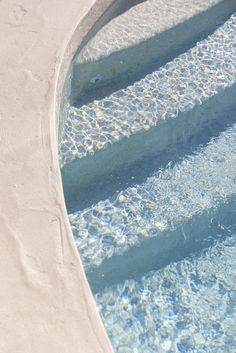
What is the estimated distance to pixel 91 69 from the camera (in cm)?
372

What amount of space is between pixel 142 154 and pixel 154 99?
345mm

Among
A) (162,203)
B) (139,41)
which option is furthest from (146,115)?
(139,41)

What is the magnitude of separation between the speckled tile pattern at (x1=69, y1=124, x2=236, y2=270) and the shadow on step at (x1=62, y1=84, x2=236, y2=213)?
0.17 feet

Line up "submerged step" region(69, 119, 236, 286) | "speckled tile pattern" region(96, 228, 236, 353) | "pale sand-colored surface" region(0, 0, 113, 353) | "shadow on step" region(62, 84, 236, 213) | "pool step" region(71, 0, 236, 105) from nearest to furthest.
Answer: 1. "pale sand-colored surface" region(0, 0, 113, 353)
2. "speckled tile pattern" region(96, 228, 236, 353)
3. "submerged step" region(69, 119, 236, 286)
4. "shadow on step" region(62, 84, 236, 213)
5. "pool step" region(71, 0, 236, 105)

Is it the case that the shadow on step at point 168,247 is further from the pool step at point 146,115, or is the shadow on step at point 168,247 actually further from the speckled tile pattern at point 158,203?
the pool step at point 146,115

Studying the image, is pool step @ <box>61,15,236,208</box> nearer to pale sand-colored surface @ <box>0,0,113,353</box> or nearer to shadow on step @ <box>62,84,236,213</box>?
shadow on step @ <box>62,84,236,213</box>

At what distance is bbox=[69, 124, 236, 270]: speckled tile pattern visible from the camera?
2918 millimetres

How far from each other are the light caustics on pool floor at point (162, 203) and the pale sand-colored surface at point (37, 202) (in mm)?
332

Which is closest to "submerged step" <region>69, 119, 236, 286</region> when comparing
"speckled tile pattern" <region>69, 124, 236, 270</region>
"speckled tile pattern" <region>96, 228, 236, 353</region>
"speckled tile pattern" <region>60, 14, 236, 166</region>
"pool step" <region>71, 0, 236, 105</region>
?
"speckled tile pattern" <region>69, 124, 236, 270</region>

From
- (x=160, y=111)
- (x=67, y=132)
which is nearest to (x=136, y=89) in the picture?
(x=160, y=111)

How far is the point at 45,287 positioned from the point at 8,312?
16 centimetres

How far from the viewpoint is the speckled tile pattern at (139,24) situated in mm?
3768

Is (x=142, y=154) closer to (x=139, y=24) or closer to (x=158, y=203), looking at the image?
(x=158, y=203)

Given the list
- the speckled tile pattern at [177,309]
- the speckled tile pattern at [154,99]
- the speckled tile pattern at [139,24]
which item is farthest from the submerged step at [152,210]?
the speckled tile pattern at [139,24]
